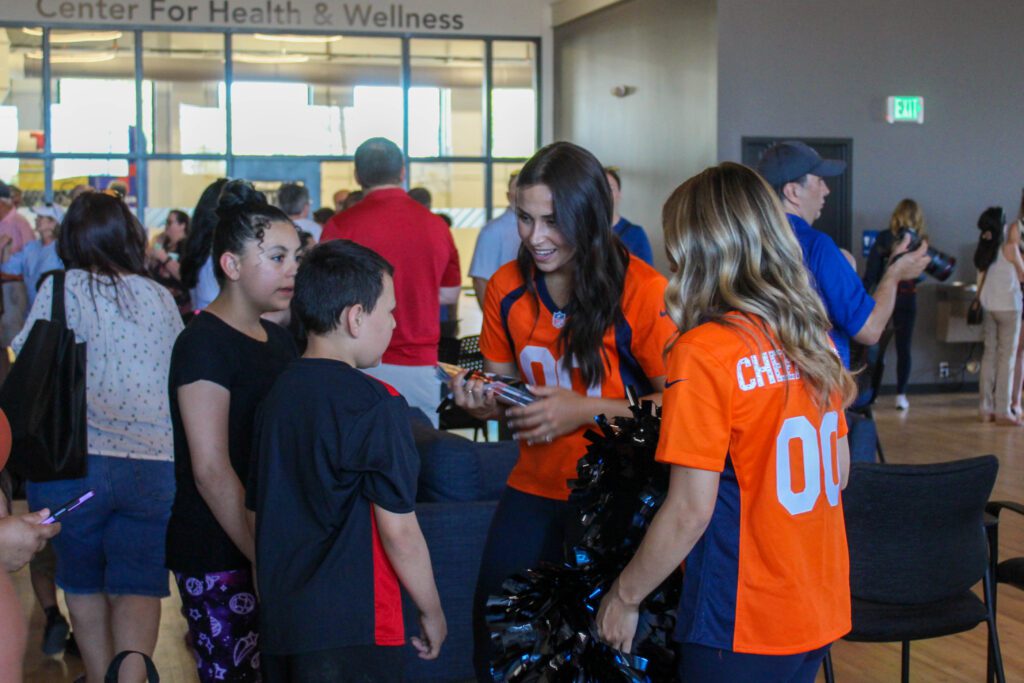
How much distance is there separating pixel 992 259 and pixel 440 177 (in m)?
7.07

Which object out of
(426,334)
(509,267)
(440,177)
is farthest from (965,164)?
(509,267)

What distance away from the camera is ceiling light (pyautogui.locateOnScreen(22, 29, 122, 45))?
13781 millimetres

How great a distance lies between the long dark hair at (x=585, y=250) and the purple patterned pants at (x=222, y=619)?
41.2 inches

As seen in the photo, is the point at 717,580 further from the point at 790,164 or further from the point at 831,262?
the point at 790,164

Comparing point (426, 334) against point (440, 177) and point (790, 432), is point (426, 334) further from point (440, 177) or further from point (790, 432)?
point (440, 177)

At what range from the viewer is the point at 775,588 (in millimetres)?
2156

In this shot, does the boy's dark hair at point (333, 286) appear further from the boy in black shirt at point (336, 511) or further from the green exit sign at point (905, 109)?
the green exit sign at point (905, 109)

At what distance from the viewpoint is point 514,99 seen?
15180mm

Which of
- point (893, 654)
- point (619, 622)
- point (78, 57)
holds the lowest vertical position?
point (893, 654)

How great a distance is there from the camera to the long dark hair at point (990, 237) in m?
10.3

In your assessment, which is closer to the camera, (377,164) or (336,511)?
(336,511)

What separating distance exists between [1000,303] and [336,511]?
29.8 ft

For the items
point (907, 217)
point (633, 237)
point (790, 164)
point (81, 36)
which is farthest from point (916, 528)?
point (81, 36)

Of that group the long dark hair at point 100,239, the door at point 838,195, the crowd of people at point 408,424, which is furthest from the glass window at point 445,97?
the long dark hair at point 100,239
